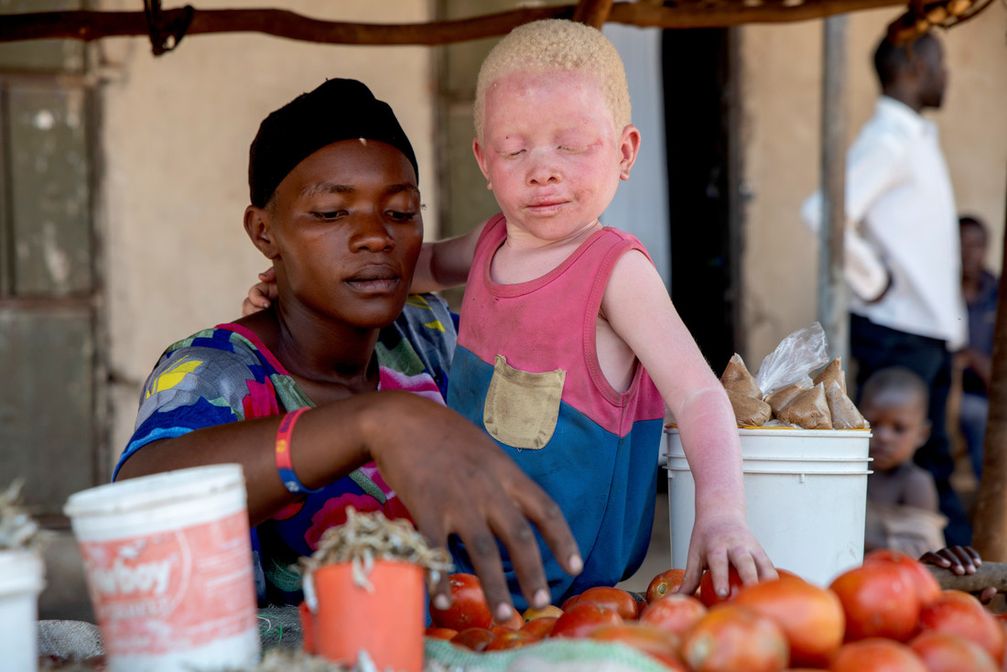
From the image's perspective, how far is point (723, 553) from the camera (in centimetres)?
167

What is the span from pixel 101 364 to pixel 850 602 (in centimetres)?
407

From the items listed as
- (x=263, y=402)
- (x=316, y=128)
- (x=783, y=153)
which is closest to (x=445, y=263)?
(x=316, y=128)

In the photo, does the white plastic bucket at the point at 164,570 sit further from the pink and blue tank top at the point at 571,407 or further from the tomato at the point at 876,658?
the pink and blue tank top at the point at 571,407

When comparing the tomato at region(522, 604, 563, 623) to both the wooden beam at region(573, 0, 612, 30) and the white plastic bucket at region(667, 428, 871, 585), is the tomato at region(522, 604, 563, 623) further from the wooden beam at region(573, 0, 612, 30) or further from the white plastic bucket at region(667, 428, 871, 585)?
the wooden beam at region(573, 0, 612, 30)

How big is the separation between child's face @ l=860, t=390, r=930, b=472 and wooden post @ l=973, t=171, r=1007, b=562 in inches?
81.3

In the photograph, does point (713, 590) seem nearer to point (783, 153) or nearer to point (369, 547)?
point (369, 547)

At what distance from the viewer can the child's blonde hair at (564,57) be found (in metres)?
2.04

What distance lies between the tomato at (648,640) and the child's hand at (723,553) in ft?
0.96

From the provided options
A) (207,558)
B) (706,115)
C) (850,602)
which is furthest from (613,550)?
(706,115)

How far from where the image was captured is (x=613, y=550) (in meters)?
2.13

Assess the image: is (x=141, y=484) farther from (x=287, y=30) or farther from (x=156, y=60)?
(x=156, y=60)

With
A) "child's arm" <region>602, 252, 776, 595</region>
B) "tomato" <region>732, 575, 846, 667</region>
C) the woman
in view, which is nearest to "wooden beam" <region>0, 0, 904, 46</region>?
the woman

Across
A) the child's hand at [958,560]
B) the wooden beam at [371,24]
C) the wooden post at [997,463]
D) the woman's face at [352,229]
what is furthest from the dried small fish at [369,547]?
the wooden post at [997,463]

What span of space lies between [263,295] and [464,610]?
1108mm
